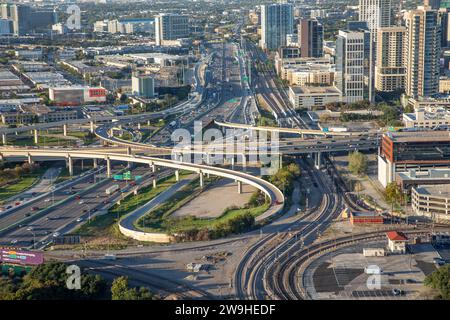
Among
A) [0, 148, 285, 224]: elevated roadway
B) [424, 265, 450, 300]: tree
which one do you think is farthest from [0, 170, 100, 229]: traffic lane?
[424, 265, 450, 300]: tree

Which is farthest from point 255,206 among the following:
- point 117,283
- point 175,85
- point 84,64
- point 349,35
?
point 84,64

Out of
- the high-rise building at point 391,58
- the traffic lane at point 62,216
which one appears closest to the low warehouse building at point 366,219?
the traffic lane at point 62,216

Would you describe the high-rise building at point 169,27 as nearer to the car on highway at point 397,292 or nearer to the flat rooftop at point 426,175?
the flat rooftop at point 426,175

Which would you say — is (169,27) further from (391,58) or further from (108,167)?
(108,167)

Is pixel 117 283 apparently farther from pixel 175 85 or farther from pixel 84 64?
pixel 84 64

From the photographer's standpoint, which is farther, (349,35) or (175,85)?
(175,85)

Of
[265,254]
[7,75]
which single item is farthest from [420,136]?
[7,75]
